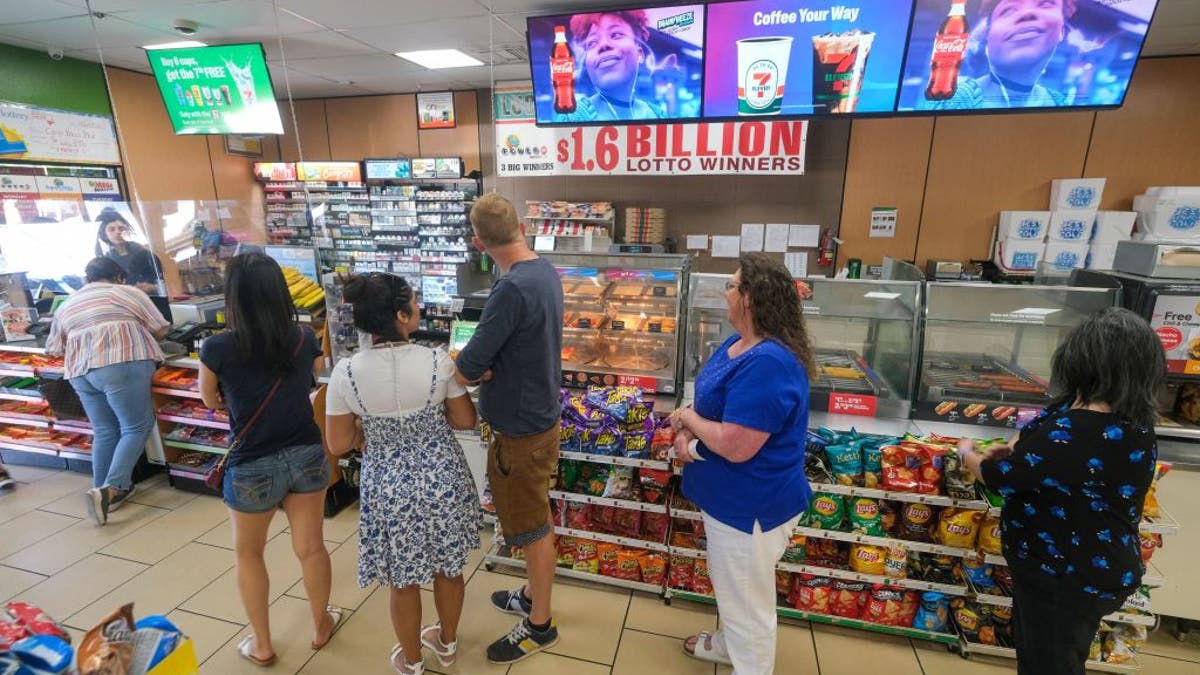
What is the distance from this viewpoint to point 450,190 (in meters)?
6.34

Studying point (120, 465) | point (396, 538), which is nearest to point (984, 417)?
point (396, 538)

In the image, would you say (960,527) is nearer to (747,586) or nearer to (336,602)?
(747,586)

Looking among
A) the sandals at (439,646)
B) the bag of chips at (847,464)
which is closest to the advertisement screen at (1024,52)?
the bag of chips at (847,464)

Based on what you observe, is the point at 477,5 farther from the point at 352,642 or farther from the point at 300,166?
the point at 300,166

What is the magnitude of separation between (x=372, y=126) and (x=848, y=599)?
7.00 m

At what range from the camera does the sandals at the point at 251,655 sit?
2.41m

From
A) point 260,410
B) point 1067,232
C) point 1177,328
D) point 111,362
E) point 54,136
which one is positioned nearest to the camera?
point 260,410

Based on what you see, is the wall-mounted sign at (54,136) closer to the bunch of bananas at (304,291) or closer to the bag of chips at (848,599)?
the bunch of bananas at (304,291)

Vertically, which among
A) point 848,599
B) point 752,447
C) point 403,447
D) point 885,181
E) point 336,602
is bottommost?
point 336,602

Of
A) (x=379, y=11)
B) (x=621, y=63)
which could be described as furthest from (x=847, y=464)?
(x=379, y=11)

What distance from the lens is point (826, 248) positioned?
530 centimetres

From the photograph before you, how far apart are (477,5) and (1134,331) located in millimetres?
3700

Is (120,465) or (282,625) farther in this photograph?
(120,465)

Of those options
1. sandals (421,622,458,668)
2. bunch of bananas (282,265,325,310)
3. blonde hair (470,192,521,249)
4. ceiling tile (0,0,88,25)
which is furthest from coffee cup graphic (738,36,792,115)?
ceiling tile (0,0,88,25)
